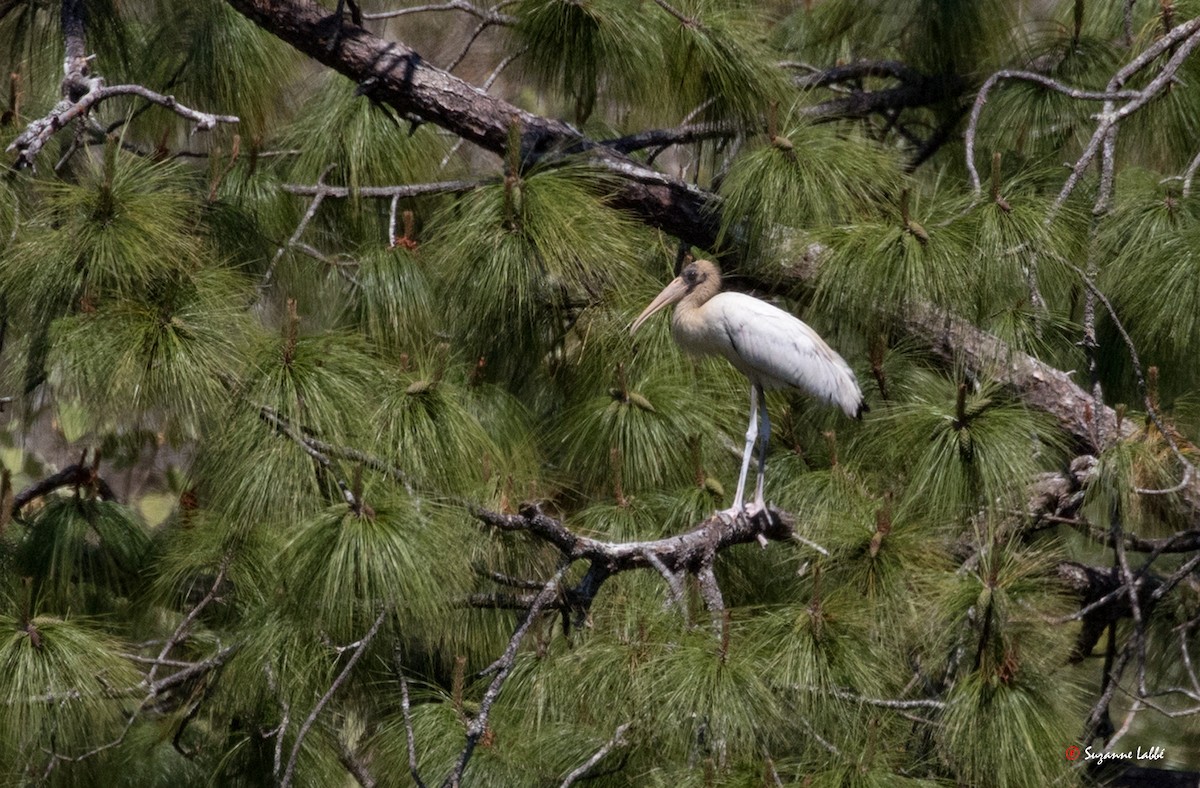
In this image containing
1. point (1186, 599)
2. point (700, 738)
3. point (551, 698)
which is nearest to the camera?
point (700, 738)

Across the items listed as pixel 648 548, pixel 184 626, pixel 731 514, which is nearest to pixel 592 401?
pixel 731 514

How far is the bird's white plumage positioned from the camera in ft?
7.86

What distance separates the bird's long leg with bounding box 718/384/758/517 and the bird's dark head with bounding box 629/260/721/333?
183 mm

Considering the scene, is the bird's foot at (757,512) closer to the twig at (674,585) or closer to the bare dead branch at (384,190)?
the twig at (674,585)

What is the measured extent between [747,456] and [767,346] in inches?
9.6

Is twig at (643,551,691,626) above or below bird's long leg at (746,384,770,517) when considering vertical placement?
above

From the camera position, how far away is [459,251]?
229cm

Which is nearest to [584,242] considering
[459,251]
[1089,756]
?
[459,251]

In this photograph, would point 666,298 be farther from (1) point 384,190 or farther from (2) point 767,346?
(1) point 384,190

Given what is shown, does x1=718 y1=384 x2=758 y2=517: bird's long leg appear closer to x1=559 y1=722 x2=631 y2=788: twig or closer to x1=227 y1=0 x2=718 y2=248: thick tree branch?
x1=227 y1=0 x2=718 y2=248: thick tree branch

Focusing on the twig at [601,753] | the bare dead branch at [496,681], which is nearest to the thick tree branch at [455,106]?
the bare dead branch at [496,681]

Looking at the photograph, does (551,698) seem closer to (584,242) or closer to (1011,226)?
(584,242)

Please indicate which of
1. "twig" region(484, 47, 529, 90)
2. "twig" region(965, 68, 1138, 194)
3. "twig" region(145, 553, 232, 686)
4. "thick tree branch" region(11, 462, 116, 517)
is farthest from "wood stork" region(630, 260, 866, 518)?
"thick tree branch" region(11, 462, 116, 517)

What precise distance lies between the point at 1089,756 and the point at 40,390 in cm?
168
